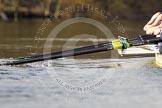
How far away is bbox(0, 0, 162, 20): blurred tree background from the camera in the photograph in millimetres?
58906

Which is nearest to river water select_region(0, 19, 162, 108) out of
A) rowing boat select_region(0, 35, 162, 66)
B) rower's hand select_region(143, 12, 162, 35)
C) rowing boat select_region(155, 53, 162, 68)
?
rowing boat select_region(155, 53, 162, 68)

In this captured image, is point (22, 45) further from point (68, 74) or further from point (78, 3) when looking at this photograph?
point (78, 3)

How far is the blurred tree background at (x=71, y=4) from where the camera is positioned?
193 feet

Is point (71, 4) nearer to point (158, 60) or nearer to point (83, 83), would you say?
point (158, 60)

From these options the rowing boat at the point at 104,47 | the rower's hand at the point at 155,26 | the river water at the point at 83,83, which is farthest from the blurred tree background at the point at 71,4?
the rowing boat at the point at 104,47

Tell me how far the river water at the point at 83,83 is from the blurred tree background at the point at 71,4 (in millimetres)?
32116

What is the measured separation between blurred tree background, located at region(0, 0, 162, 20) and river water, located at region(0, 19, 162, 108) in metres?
32.1

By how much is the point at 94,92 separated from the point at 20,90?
6.25 feet

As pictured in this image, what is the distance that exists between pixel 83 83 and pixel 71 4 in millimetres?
43597

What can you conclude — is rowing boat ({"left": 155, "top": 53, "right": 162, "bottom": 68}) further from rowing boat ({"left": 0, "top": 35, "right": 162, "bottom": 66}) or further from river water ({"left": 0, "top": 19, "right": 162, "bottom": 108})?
rowing boat ({"left": 0, "top": 35, "right": 162, "bottom": 66})

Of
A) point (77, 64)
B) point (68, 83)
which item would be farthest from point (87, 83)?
point (77, 64)

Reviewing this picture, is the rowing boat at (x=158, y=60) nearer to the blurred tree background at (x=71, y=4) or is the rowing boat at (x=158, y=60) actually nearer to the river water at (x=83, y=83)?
the river water at (x=83, y=83)

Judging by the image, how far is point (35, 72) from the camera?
16609 millimetres

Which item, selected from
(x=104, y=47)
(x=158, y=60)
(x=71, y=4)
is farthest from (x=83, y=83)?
(x=71, y=4)
